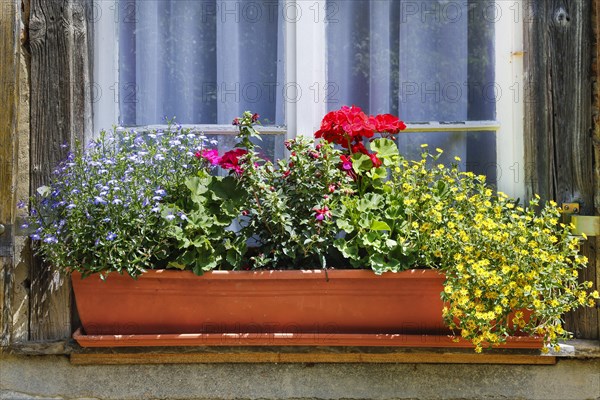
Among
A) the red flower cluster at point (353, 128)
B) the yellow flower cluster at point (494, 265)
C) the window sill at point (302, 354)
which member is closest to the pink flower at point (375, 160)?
the red flower cluster at point (353, 128)

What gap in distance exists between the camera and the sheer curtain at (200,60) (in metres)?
3.26

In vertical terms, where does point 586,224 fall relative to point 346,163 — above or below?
below

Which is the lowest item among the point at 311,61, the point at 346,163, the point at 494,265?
the point at 494,265

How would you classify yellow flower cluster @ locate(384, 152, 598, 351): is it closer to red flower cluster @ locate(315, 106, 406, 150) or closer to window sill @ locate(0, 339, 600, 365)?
window sill @ locate(0, 339, 600, 365)

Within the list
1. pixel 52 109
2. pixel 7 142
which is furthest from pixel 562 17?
pixel 7 142

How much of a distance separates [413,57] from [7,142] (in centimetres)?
155

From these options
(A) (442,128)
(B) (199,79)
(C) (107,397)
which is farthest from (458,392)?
(B) (199,79)

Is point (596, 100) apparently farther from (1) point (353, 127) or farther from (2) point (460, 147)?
(1) point (353, 127)

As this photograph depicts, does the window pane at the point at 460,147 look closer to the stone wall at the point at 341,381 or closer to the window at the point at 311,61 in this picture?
the window at the point at 311,61

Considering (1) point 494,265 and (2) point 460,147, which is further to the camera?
(2) point 460,147

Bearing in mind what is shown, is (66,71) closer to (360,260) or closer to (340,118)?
(340,118)

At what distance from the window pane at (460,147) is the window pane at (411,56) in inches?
2.9

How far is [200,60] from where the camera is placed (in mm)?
3291

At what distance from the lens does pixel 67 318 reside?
2955 mm
